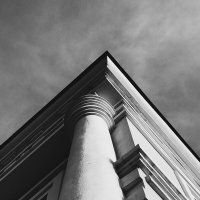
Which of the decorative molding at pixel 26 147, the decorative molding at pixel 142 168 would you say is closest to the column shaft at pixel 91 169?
the decorative molding at pixel 142 168

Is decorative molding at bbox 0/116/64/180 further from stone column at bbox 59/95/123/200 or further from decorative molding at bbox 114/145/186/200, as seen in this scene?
decorative molding at bbox 114/145/186/200

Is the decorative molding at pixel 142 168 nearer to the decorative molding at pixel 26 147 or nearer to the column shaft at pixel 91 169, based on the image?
the column shaft at pixel 91 169

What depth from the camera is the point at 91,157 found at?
215 inches

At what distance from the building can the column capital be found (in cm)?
2

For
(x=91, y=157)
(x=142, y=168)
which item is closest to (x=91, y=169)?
(x=91, y=157)

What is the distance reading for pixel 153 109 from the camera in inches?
435

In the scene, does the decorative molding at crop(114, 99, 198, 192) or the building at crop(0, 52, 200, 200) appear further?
the decorative molding at crop(114, 99, 198, 192)

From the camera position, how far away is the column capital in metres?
7.40

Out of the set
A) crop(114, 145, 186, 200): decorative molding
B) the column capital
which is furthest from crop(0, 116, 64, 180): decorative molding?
crop(114, 145, 186, 200): decorative molding

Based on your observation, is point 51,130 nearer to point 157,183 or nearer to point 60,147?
point 60,147

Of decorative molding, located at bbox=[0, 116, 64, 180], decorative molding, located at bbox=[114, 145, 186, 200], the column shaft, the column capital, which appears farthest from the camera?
decorative molding, located at bbox=[0, 116, 64, 180]

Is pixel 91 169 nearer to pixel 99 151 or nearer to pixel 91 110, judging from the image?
pixel 99 151

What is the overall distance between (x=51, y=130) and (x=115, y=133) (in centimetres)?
262

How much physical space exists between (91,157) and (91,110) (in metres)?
2.08
